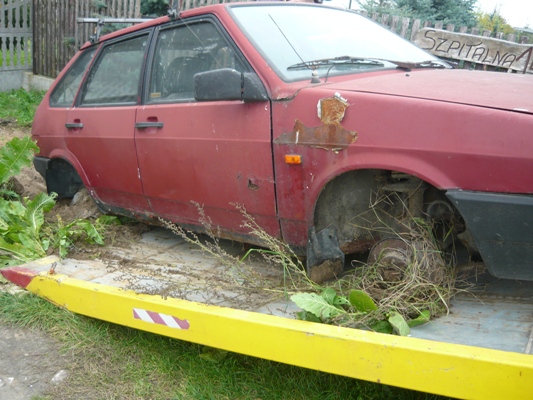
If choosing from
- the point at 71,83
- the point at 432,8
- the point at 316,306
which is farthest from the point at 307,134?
the point at 432,8

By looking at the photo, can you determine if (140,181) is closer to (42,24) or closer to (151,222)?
(151,222)

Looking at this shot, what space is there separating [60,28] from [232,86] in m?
9.50

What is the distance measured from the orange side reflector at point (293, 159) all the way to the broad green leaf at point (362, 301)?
743 millimetres

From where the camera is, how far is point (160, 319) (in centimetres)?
320

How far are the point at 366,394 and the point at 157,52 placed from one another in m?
2.57

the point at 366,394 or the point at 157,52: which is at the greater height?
the point at 157,52

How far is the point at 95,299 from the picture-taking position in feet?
11.5

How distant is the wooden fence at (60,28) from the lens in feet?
34.9

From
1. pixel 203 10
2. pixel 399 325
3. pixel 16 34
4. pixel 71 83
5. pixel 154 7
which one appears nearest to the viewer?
pixel 399 325

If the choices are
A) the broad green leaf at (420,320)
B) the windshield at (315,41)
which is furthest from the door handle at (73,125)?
the broad green leaf at (420,320)

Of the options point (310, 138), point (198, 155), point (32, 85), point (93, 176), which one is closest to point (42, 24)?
point (32, 85)

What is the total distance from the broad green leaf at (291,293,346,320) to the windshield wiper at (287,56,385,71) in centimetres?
130

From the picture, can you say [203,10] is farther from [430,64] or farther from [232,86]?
[430,64]

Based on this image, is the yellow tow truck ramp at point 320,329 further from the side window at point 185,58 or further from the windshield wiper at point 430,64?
the windshield wiper at point 430,64
